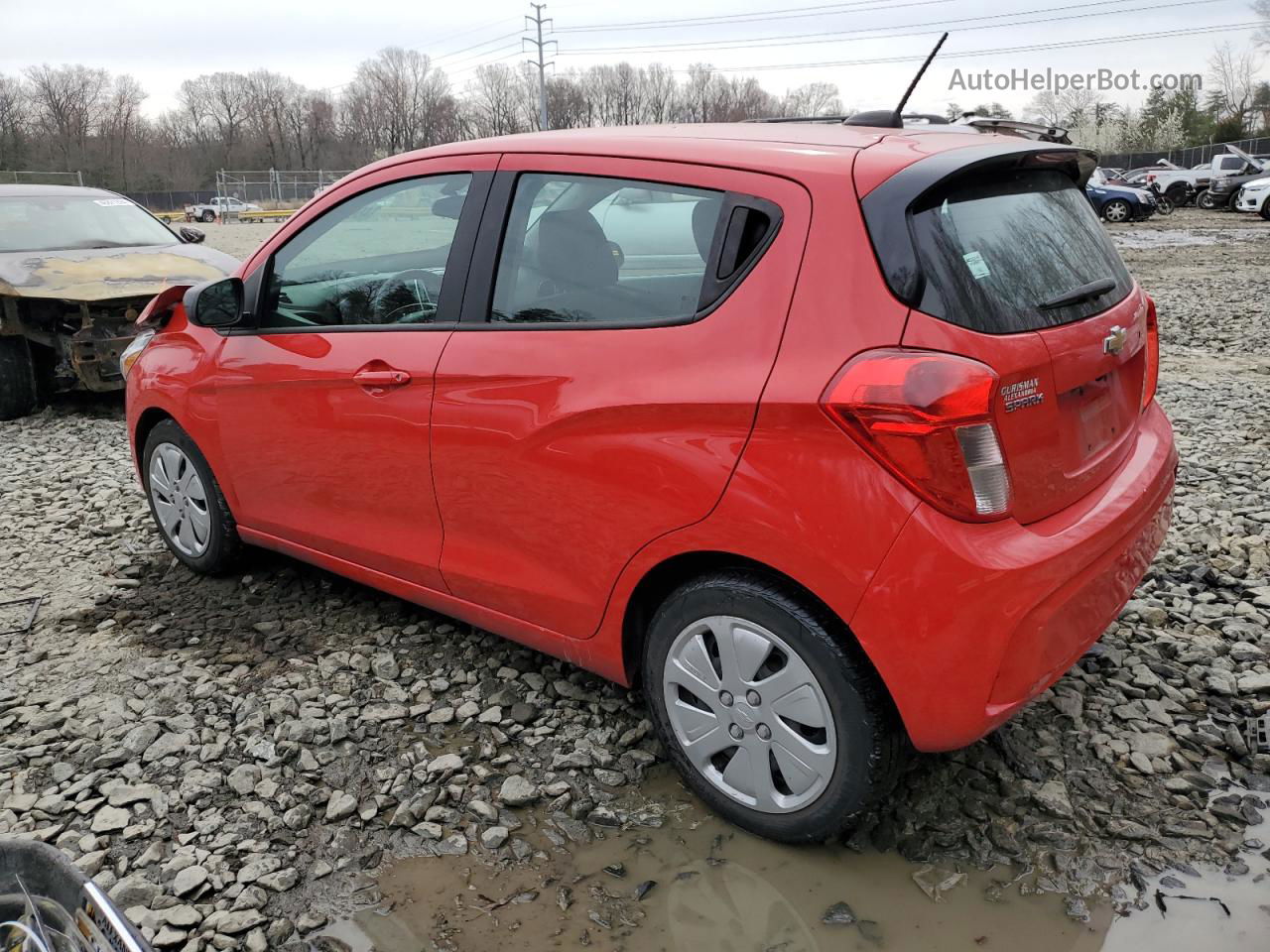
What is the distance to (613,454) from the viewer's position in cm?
265

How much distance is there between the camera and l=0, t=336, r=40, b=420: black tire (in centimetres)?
793

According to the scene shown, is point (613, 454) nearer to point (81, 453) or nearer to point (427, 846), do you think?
point (427, 846)

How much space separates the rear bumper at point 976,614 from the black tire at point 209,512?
295 cm

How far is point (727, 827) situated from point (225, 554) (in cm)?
260

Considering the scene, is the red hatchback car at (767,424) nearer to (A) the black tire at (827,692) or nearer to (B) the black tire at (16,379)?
(A) the black tire at (827,692)

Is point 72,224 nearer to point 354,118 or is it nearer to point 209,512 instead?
point 209,512

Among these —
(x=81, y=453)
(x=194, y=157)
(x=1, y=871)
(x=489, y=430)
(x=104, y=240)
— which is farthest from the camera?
(x=194, y=157)

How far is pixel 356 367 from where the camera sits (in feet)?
10.9

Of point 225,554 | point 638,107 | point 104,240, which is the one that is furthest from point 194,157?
point 225,554

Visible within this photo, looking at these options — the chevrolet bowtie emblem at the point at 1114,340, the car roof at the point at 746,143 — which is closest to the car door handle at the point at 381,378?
the car roof at the point at 746,143

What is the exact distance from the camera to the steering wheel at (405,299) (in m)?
3.22

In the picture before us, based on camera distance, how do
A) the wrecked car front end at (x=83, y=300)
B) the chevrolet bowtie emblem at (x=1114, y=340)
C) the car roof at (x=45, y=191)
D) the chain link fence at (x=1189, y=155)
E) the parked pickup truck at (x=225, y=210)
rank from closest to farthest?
the chevrolet bowtie emblem at (x=1114, y=340), the wrecked car front end at (x=83, y=300), the car roof at (x=45, y=191), the chain link fence at (x=1189, y=155), the parked pickup truck at (x=225, y=210)

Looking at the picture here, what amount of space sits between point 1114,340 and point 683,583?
4.18 feet

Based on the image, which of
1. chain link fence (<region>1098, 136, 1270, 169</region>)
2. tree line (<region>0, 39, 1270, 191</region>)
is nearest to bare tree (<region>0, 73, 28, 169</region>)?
tree line (<region>0, 39, 1270, 191</region>)
